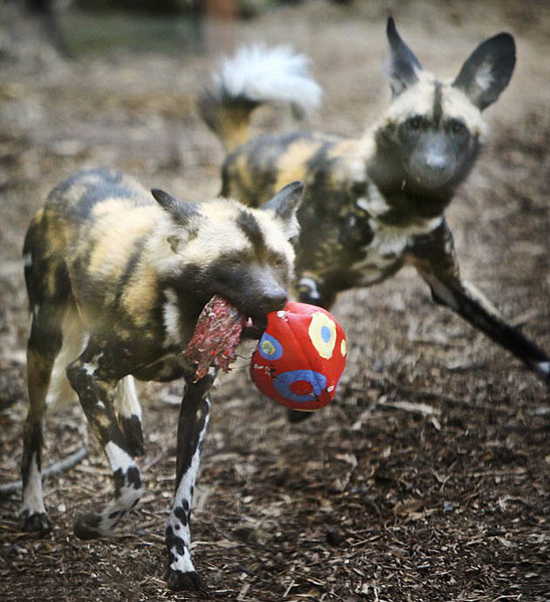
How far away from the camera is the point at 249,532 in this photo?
10.9 feet

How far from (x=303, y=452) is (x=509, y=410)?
974 millimetres

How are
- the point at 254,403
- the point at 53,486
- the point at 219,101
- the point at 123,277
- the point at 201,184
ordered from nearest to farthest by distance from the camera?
the point at 123,277 < the point at 53,486 < the point at 254,403 < the point at 219,101 < the point at 201,184

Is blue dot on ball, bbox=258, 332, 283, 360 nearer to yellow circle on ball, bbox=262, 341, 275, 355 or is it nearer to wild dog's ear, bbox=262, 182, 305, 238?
yellow circle on ball, bbox=262, 341, 275, 355

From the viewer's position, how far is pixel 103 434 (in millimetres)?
2984

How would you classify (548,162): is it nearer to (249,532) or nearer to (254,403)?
(254,403)

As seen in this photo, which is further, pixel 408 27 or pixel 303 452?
pixel 408 27

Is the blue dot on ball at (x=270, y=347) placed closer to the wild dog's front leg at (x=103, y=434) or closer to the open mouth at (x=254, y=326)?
the open mouth at (x=254, y=326)

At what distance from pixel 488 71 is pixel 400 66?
400 millimetres

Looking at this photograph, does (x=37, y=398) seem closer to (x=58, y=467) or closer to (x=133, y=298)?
(x=58, y=467)

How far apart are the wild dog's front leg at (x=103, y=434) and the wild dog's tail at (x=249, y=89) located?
2.18m

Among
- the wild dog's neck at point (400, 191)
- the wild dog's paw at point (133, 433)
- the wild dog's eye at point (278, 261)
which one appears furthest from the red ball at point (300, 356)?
the wild dog's neck at point (400, 191)

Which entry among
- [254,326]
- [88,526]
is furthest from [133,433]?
[254,326]

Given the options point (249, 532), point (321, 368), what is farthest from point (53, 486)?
point (321, 368)

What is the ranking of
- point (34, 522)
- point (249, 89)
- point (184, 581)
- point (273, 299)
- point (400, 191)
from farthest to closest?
point (249, 89)
point (400, 191)
point (34, 522)
point (184, 581)
point (273, 299)
